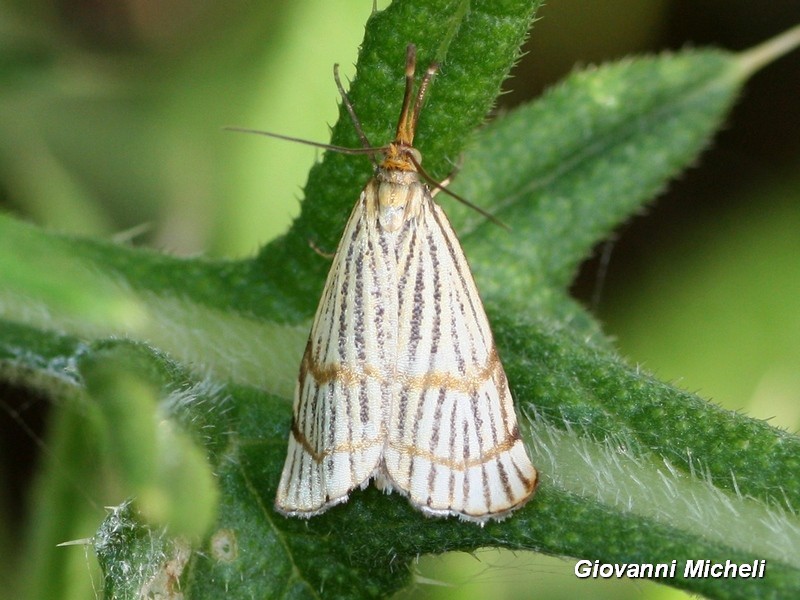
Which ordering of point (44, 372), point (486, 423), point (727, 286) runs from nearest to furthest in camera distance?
point (486, 423)
point (44, 372)
point (727, 286)

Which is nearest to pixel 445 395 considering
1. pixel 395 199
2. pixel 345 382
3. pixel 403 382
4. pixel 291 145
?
pixel 403 382

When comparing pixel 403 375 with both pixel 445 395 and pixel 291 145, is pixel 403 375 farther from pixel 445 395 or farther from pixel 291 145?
pixel 291 145

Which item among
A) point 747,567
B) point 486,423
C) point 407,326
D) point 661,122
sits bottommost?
point 747,567

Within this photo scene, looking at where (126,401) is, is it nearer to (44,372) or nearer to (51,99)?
(44,372)

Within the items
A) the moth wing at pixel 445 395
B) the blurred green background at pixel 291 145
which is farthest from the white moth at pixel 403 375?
the blurred green background at pixel 291 145

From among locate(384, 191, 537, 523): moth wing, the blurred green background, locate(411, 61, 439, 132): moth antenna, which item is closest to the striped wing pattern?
locate(384, 191, 537, 523): moth wing

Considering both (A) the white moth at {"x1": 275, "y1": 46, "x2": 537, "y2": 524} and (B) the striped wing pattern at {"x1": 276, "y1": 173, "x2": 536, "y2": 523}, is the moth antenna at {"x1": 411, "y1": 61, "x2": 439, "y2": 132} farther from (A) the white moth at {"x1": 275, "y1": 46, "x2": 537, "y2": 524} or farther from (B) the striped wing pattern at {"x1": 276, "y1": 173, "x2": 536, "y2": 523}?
(B) the striped wing pattern at {"x1": 276, "y1": 173, "x2": 536, "y2": 523}

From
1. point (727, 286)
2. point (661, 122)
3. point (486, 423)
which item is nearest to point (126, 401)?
point (486, 423)
